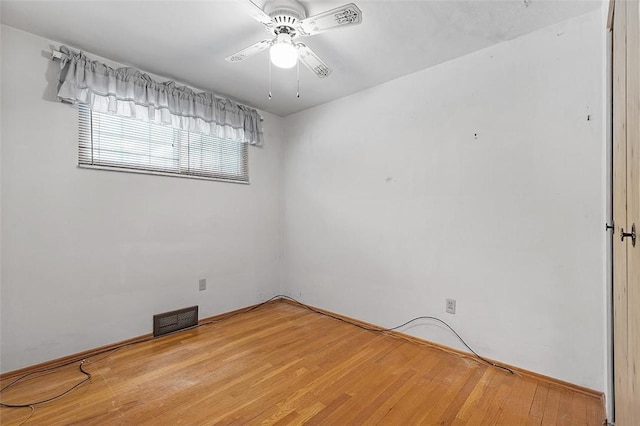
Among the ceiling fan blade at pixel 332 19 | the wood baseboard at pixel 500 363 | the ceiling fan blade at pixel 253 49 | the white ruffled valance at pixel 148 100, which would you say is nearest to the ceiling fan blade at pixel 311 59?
the ceiling fan blade at pixel 332 19

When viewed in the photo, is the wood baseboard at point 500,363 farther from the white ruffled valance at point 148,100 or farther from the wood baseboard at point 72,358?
the white ruffled valance at point 148,100

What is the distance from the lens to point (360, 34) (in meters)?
2.08

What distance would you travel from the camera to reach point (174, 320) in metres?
2.80

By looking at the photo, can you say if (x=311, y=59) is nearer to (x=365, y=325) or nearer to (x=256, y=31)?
(x=256, y=31)

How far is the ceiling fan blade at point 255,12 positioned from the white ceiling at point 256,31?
13 centimetres

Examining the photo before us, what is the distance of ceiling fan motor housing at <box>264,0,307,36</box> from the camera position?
171 cm

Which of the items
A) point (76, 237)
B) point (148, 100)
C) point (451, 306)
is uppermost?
point (148, 100)

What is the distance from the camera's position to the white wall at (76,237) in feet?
6.68

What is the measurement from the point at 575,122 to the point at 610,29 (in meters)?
0.62

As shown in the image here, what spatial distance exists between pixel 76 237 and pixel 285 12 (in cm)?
228

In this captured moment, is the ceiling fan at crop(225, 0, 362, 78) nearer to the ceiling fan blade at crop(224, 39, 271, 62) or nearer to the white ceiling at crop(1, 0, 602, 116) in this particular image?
the ceiling fan blade at crop(224, 39, 271, 62)

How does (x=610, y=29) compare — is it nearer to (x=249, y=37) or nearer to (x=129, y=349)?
(x=249, y=37)

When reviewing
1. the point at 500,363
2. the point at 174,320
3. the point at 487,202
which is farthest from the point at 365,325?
the point at 174,320

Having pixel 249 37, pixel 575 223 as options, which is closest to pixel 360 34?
pixel 249 37
